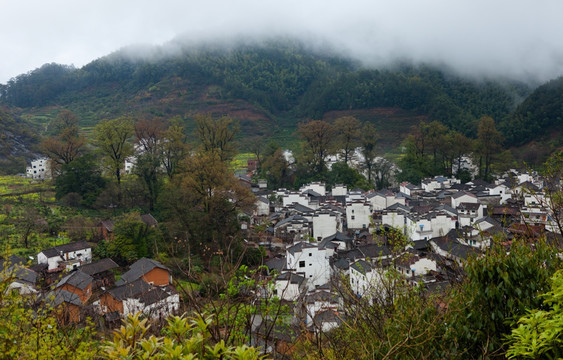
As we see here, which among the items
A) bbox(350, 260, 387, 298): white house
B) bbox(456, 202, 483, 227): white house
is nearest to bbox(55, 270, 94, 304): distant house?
bbox(350, 260, 387, 298): white house

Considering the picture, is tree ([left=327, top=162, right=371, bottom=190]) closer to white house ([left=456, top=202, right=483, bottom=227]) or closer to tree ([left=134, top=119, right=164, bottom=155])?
white house ([left=456, top=202, right=483, bottom=227])

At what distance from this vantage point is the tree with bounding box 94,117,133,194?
21.4 m

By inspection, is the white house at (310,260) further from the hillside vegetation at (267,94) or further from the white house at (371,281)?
the hillside vegetation at (267,94)

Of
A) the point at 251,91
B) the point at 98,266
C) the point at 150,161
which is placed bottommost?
the point at 98,266

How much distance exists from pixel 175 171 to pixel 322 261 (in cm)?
1199

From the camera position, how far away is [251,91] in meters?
55.1

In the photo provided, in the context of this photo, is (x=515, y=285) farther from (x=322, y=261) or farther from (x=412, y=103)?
(x=412, y=103)

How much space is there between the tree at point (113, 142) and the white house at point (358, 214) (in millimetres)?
12152

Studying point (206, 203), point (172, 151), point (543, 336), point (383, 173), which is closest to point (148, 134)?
point (172, 151)

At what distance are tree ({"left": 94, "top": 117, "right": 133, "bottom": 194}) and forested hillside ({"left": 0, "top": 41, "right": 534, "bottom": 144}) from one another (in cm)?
2565

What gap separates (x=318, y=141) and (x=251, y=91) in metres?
28.2

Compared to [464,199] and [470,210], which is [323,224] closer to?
[470,210]

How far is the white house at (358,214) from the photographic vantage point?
2056 centimetres

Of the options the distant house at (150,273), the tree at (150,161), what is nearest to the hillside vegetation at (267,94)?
the tree at (150,161)
